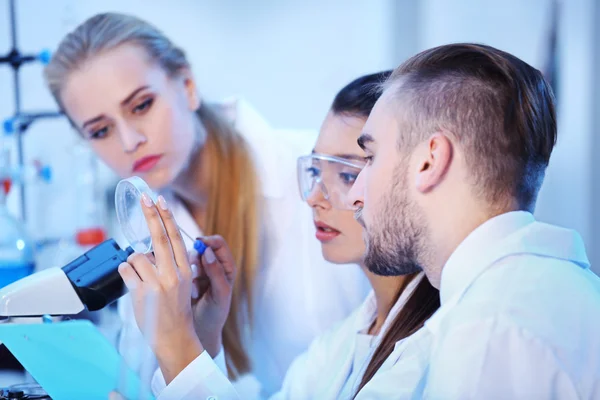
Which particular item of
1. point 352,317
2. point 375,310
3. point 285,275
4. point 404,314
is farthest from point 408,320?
point 285,275

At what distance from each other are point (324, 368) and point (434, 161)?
2.30 ft

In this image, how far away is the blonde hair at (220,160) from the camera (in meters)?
1.76

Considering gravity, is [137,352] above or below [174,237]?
below

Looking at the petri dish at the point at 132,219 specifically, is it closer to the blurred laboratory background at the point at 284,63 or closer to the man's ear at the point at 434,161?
the man's ear at the point at 434,161

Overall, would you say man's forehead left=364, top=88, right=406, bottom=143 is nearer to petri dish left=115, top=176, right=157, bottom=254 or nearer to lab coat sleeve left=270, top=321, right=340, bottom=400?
petri dish left=115, top=176, right=157, bottom=254

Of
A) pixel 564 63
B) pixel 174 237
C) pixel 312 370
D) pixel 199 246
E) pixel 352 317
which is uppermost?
pixel 564 63

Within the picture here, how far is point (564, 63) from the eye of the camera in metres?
2.38

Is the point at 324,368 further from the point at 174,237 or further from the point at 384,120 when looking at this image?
the point at 384,120

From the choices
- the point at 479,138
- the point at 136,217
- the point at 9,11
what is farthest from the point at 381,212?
the point at 9,11

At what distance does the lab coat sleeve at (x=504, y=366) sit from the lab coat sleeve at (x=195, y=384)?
44cm

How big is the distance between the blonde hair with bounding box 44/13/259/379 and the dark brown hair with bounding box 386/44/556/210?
3.19ft

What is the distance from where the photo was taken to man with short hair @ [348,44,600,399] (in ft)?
2.60

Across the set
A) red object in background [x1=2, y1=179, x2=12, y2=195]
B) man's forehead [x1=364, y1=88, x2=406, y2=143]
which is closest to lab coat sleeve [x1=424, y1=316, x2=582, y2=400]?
man's forehead [x1=364, y1=88, x2=406, y2=143]

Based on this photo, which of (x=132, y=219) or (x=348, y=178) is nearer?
(x=132, y=219)
